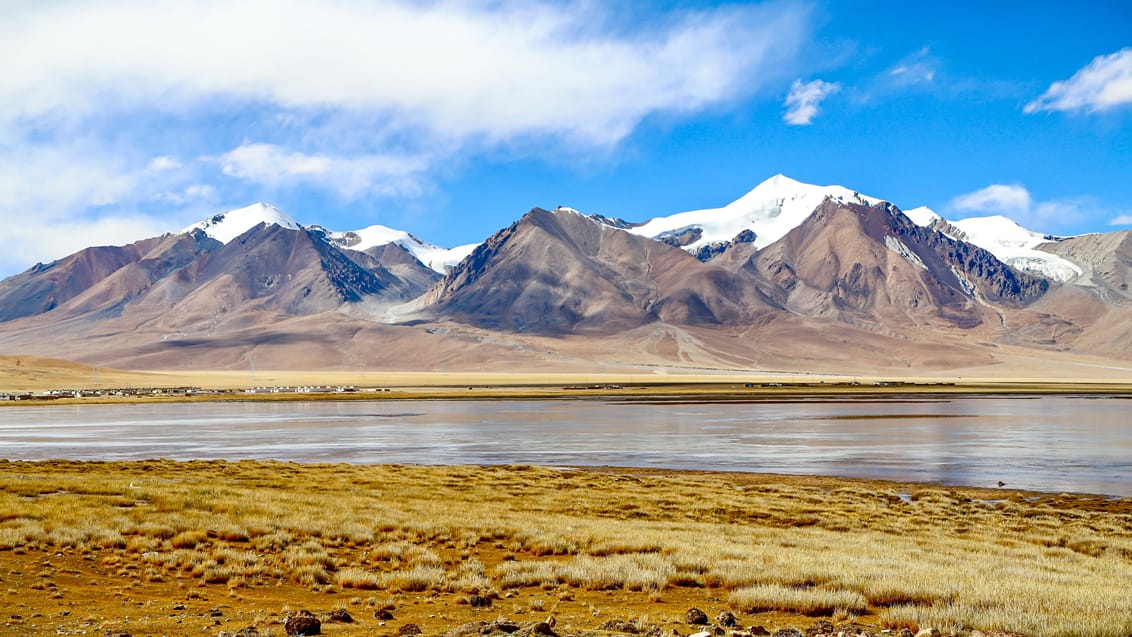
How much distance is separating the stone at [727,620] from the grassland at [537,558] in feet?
0.84

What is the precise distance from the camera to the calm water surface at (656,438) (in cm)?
4872

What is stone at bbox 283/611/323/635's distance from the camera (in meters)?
13.0

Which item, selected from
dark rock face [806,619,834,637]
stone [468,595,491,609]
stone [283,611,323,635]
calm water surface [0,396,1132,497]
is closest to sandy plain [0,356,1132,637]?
stone [468,595,491,609]

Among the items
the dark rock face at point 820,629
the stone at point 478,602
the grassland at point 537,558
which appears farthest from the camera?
the stone at point 478,602

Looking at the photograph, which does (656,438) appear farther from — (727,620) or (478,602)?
(727,620)

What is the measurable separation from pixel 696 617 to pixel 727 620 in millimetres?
459

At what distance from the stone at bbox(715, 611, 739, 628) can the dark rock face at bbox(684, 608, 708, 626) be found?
22 cm

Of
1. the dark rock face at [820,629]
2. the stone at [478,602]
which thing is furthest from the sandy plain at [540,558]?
the dark rock face at [820,629]

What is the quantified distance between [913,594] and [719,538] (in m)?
8.12

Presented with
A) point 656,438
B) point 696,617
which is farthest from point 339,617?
point 656,438

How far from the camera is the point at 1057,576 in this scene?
18.5 meters

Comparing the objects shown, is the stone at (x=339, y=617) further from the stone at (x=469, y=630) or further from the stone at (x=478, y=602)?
the stone at (x=478, y=602)

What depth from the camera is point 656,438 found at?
2645 inches

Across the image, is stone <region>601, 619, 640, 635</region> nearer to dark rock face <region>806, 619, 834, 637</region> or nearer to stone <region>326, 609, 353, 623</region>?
dark rock face <region>806, 619, 834, 637</region>
